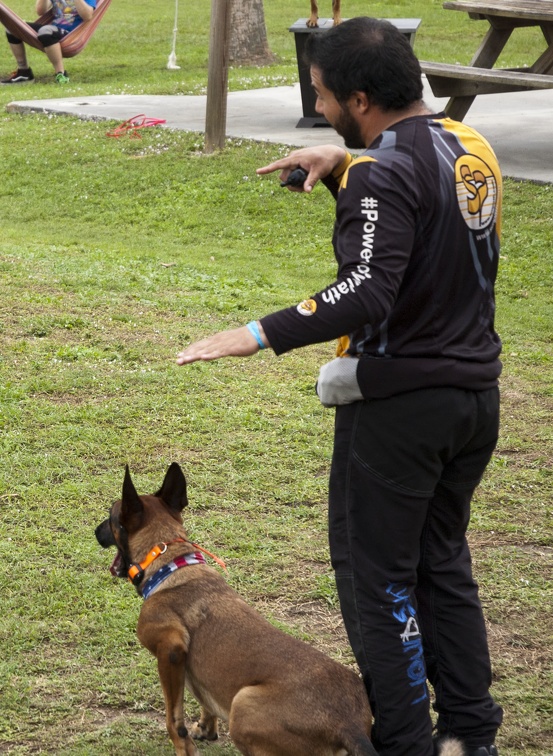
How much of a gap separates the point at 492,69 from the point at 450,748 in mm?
8927

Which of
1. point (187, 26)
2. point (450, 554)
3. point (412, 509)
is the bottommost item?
point (187, 26)

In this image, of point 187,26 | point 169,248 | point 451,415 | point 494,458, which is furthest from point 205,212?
point 187,26

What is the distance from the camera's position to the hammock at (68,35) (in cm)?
1730

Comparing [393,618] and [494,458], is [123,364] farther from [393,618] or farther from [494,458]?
[393,618]

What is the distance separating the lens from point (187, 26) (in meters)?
24.7

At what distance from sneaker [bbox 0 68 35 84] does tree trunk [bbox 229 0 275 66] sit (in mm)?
3867

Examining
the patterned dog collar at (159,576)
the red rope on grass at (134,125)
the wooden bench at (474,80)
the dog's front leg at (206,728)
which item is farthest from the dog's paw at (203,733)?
the red rope on grass at (134,125)

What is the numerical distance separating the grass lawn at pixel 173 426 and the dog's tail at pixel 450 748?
1.23 ft

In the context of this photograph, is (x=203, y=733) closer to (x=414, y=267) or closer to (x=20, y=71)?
(x=414, y=267)

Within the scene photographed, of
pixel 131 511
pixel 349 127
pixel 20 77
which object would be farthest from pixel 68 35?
pixel 349 127

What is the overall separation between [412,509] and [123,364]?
3940 mm

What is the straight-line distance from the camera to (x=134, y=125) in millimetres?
12938

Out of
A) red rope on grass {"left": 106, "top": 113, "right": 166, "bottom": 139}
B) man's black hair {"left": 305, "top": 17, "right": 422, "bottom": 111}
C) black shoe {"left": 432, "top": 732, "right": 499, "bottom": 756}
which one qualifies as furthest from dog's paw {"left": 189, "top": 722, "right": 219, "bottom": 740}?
red rope on grass {"left": 106, "top": 113, "right": 166, "bottom": 139}

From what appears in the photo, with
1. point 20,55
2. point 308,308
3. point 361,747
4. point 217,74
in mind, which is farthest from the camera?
point 20,55
